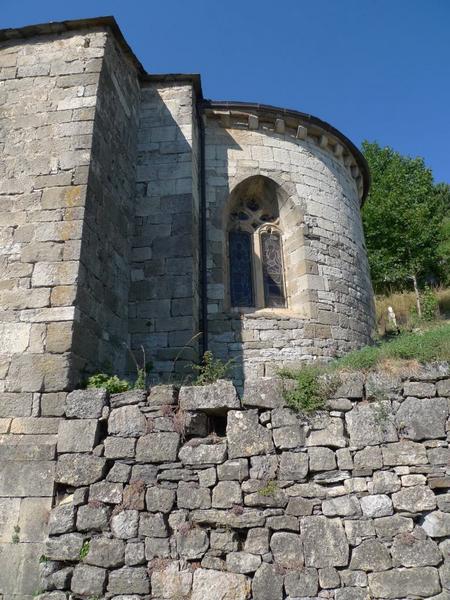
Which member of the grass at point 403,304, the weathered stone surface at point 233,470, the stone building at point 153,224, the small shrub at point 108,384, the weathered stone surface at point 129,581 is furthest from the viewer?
the grass at point 403,304

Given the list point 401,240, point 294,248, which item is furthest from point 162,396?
point 401,240

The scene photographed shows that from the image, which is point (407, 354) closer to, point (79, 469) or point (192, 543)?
point (192, 543)

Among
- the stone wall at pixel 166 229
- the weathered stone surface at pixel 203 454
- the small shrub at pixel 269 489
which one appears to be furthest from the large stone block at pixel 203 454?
the stone wall at pixel 166 229

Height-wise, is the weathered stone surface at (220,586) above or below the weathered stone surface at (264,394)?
below

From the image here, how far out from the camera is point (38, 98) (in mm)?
6703

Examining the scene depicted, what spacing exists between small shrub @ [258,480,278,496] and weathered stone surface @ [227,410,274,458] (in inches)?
11.7

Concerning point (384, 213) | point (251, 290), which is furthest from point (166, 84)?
point (384, 213)

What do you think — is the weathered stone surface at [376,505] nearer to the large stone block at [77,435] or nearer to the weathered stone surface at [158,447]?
the weathered stone surface at [158,447]

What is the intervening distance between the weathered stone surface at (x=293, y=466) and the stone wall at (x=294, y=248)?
301 cm

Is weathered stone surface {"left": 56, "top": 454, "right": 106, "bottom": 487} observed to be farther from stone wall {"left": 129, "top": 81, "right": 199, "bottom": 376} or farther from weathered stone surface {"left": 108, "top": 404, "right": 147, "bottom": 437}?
stone wall {"left": 129, "top": 81, "right": 199, "bottom": 376}

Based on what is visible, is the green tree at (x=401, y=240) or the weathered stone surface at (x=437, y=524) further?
the green tree at (x=401, y=240)

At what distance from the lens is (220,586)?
4168mm

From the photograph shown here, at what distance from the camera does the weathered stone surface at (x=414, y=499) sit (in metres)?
4.18

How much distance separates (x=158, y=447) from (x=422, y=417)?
258 centimetres
